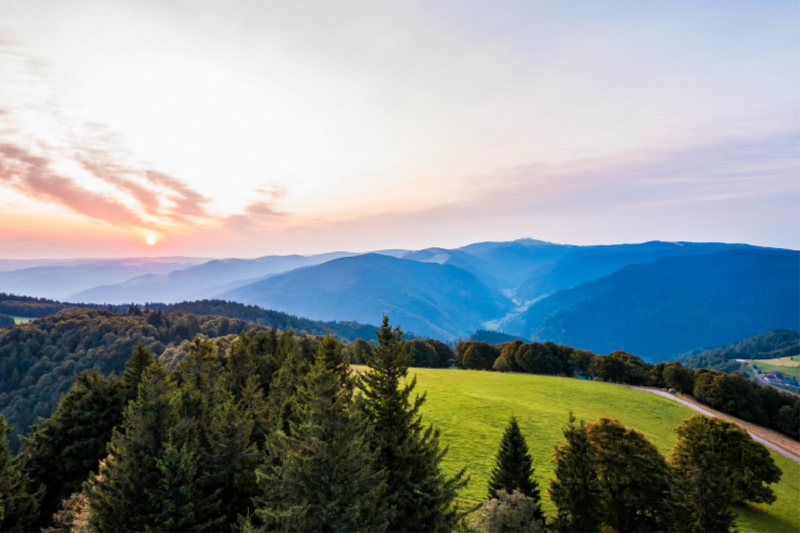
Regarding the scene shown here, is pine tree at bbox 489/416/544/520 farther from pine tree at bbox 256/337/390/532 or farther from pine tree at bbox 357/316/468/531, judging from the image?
pine tree at bbox 256/337/390/532

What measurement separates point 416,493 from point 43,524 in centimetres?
3015

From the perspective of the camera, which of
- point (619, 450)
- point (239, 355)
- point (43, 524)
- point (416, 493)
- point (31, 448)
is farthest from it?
point (239, 355)

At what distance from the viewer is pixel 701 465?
22.0 m

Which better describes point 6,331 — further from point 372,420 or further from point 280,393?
point 372,420

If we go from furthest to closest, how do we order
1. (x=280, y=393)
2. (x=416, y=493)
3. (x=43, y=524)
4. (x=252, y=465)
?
(x=280, y=393), (x=43, y=524), (x=252, y=465), (x=416, y=493)

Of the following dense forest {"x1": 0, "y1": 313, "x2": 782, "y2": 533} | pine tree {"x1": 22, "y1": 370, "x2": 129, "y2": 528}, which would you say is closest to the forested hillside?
pine tree {"x1": 22, "y1": 370, "x2": 129, "y2": 528}

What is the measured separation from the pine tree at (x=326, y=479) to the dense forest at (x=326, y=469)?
0.21ft

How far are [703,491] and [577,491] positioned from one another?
28.6 feet

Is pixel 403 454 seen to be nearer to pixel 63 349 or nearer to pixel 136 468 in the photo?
pixel 136 468

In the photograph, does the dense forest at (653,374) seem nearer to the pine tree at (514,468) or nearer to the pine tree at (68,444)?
the pine tree at (514,468)

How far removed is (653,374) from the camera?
76.1 m

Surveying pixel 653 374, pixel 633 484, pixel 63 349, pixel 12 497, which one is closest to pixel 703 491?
pixel 633 484

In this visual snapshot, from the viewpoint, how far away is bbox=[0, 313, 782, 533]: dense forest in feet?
45.9

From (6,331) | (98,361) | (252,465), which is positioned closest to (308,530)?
(252,465)
